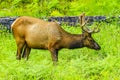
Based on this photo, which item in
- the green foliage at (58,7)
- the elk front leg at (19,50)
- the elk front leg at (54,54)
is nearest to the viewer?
the elk front leg at (54,54)

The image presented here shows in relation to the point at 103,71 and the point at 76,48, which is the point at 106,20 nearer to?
the point at 76,48

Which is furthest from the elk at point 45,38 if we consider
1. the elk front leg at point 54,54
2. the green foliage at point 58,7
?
the green foliage at point 58,7

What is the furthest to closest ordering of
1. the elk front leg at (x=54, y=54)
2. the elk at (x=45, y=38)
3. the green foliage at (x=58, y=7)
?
the green foliage at (x=58, y=7)
the elk at (x=45, y=38)
the elk front leg at (x=54, y=54)

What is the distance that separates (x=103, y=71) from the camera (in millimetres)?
10305

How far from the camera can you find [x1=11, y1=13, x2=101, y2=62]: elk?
1264 cm

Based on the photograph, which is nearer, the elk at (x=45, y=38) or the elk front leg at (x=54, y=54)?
the elk front leg at (x=54, y=54)

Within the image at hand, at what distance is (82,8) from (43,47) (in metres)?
6.82

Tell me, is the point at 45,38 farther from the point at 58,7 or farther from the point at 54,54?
the point at 58,7

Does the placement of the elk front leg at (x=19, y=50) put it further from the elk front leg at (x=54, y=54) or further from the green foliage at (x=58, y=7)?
the green foliage at (x=58, y=7)

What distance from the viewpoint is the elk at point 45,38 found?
12.6 meters

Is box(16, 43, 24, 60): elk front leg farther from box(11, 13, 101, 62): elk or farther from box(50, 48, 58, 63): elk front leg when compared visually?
box(50, 48, 58, 63): elk front leg

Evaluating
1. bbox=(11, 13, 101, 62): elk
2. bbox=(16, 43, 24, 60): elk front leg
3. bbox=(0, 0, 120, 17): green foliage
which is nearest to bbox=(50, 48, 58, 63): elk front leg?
bbox=(11, 13, 101, 62): elk

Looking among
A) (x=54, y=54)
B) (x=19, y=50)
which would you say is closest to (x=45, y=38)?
(x=54, y=54)

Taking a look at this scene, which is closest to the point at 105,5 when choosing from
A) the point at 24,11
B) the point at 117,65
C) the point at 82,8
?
the point at 82,8
